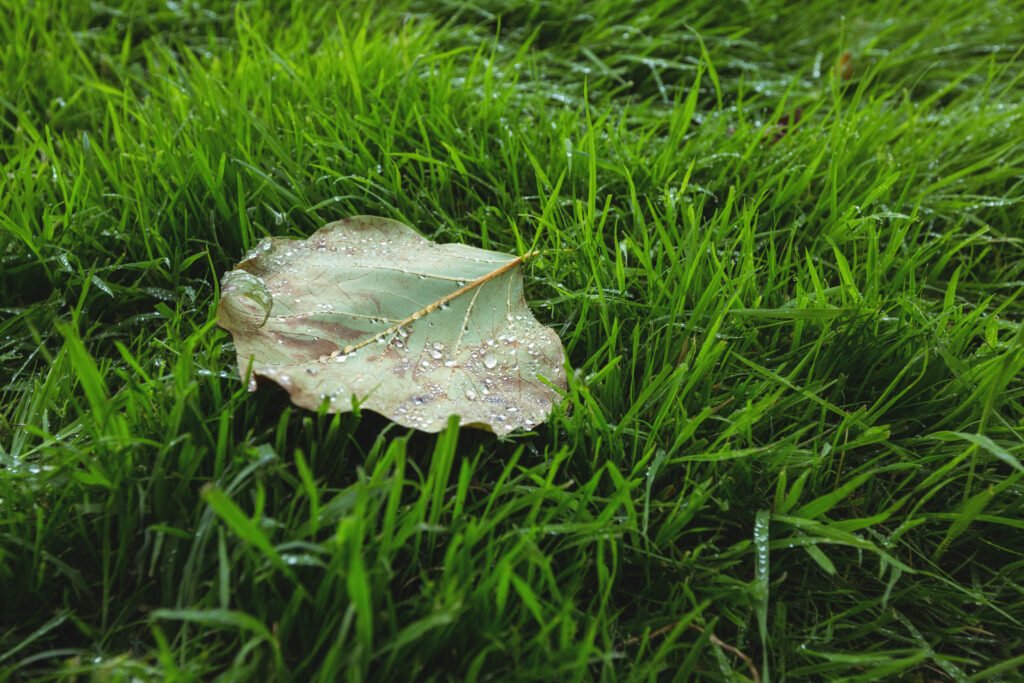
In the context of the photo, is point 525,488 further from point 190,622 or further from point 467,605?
point 190,622

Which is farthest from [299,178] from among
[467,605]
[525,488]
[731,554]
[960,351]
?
[960,351]

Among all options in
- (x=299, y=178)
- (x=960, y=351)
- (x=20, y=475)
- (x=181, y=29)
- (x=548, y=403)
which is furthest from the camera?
(x=181, y=29)

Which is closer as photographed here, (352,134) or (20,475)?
(20,475)

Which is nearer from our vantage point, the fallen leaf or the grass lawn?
the grass lawn
